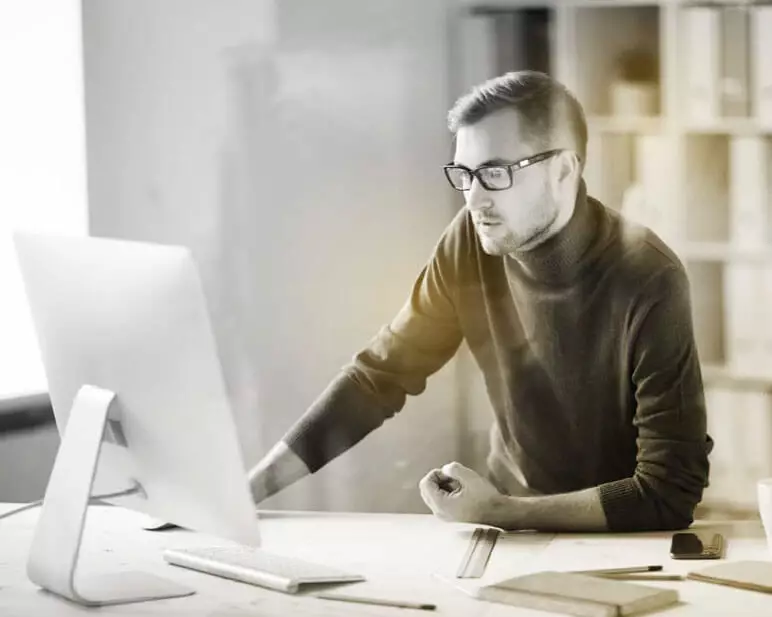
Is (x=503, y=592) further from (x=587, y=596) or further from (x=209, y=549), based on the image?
(x=209, y=549)

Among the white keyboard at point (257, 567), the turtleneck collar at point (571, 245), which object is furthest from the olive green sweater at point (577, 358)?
the white keyboard at point (257, 567)

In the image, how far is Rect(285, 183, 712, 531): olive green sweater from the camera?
6.51 ft

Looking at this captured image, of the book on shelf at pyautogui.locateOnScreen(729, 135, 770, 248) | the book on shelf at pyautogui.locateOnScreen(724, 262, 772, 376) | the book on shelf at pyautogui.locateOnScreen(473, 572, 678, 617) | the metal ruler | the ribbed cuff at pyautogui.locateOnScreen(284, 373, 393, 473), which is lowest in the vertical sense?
the metal ruler

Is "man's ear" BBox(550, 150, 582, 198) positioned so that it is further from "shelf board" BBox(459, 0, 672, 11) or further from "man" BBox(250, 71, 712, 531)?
"shelf board" BBox(459, 0, 672, 11)

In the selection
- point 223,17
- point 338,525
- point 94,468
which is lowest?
point 338,525

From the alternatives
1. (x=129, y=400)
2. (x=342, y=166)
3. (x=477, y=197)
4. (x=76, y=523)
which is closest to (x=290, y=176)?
(x=342, y=166)

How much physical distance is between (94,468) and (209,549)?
259 millimetres

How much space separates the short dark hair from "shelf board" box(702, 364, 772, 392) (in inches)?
16.0

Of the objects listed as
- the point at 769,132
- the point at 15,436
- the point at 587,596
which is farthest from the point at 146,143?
the point at 587,596

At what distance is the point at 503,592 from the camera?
157cm

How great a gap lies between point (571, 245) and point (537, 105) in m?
0.24

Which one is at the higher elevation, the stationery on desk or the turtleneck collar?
the turtleneck collar

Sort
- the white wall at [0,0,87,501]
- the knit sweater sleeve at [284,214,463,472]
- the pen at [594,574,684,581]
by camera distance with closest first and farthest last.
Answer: the pen at [594,574,684,581] → the knit sweater sleeve at [284,214,463,472] → the white wall at [0,0,87,501]

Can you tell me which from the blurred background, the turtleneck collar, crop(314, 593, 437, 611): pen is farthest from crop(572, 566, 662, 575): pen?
the turtleneck collar
